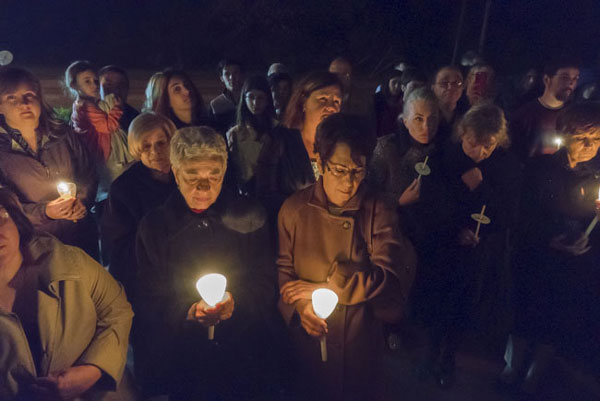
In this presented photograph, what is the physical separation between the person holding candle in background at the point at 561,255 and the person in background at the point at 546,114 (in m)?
0.90

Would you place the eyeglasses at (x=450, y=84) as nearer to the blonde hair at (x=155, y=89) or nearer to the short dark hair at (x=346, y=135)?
the short dark hair at (x=346, y=135)

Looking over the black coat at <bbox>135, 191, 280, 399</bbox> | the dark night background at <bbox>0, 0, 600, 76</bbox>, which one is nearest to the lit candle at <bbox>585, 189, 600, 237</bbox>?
the black coat at <bbox>135, 191, 280, 399</bbox>

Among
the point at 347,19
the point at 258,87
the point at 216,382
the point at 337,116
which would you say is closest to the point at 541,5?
the point at 347,19

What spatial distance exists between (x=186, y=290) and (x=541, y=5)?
19.1 m

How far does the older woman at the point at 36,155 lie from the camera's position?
131 inches

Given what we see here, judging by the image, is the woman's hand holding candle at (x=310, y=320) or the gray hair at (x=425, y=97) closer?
the woman's hand holding candle at (x=310, y=320)

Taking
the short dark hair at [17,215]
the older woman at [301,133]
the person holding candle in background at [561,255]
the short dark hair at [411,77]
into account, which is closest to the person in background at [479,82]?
the short dark hair at [411,77]

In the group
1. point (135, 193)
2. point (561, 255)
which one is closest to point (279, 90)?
point (135, 193)

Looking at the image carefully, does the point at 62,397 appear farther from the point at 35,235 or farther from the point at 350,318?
the point at 350,318

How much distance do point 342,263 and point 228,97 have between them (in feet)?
15.5

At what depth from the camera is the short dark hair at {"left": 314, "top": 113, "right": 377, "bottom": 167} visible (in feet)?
8.15

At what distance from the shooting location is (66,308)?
90.0 inches

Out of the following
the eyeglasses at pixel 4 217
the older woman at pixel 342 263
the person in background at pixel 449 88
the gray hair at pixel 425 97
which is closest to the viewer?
the eyeglasses at pixel 4 217

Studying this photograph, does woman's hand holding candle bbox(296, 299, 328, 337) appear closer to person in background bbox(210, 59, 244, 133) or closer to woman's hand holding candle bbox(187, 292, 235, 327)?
woman's hand holding candle bbox(187, 292, 235, 327)
